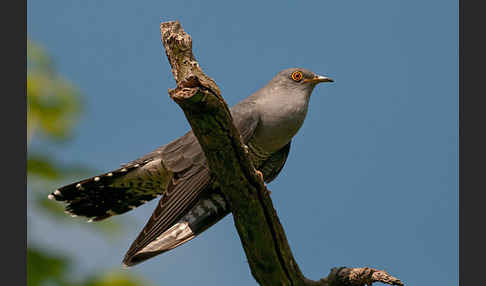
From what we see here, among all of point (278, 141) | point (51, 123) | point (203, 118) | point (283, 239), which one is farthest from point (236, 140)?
point (51, 123)

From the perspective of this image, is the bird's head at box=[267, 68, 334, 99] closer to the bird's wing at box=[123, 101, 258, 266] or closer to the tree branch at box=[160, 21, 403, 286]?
the bird's wing at box=[123, 101, 258, 266]

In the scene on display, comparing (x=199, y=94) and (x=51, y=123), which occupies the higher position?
(x=51, y=123)

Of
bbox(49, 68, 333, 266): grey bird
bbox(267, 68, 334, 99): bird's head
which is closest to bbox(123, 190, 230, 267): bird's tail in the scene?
bbox(49, 68, 333, 266): grey bird

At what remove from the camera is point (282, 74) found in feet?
14.8

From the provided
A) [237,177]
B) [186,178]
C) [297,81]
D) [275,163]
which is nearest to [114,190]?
[186,178]

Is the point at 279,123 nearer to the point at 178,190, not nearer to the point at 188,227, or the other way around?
the point at 178,190

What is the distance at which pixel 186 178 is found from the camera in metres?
3.92

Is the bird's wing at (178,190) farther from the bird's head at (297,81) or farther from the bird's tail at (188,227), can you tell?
the bird's head at (297,81)

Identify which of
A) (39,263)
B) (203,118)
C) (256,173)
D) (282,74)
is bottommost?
(39,263)

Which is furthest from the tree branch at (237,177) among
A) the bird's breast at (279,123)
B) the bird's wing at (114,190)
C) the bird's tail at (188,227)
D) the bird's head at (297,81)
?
the bird's head at (297,81)

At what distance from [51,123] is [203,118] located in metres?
1.93

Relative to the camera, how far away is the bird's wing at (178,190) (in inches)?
144

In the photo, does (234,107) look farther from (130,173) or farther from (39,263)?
(39,263)

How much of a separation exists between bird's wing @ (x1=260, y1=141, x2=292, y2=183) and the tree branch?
1318 mm
